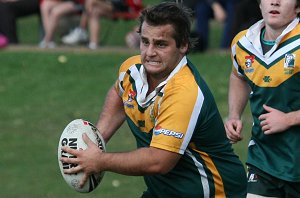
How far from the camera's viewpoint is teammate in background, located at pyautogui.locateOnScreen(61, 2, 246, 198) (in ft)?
20.0

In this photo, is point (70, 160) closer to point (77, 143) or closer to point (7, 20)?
point (77, 143)

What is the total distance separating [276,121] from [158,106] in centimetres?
85

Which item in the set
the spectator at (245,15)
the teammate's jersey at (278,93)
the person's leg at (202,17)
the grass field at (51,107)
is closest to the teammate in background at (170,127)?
the teammate's jersey at (278,93)

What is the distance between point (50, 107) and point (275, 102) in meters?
7.54

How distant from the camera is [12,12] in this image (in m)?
17.0

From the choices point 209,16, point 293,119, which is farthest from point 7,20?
point 293,119

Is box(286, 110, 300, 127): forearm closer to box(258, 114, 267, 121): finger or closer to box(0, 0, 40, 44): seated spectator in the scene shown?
box(258, 114, 267, 121): finger

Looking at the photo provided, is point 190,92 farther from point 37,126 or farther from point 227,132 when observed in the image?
point 37,126

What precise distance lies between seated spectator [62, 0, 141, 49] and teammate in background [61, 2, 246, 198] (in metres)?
10.2

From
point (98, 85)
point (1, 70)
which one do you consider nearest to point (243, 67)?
point (98, 85)

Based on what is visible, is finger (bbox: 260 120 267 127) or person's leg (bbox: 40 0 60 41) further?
person's leg (bbox: 40 0 60 41)

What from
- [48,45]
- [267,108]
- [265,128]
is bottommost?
[48,45]

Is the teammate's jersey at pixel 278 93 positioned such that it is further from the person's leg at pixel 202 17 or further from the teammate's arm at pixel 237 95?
the person's leg at pixel 202 17

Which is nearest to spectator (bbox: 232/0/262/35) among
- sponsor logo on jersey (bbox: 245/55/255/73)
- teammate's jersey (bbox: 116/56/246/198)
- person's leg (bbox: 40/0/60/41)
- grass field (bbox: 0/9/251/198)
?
grass field (bbox: 0/9/251/198)
